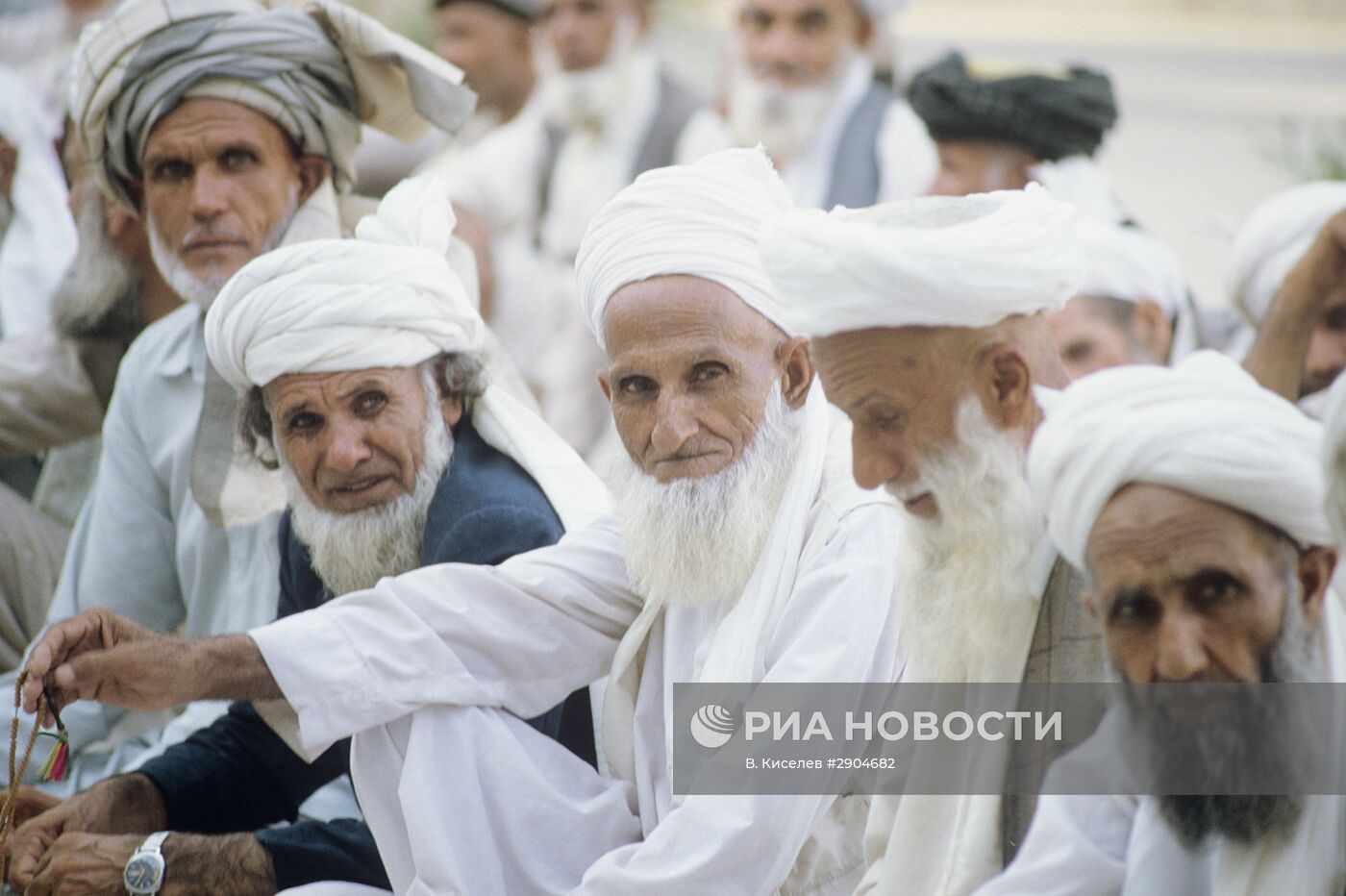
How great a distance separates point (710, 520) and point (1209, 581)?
1.18 metres

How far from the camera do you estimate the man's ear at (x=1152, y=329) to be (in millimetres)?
5773

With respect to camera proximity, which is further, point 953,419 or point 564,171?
point 564,171

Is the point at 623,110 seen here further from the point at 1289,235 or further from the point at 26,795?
the point at 26,795

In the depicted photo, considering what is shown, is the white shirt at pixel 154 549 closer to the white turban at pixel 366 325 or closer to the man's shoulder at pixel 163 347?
the man's shoulder at pixel 163 347

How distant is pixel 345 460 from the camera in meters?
4.17

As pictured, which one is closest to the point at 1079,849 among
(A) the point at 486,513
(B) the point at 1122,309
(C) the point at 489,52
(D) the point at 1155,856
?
(D) the point at 1155,856

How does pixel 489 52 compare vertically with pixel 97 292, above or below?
above

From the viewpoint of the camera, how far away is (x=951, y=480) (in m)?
3.11

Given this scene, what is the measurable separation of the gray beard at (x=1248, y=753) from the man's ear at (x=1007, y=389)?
2.09ft

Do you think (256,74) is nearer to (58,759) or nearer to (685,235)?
(685,235)

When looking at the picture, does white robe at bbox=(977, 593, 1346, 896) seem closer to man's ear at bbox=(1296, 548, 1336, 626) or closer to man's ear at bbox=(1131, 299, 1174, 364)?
man's ear at bbox=(1296, 548, 1336, 626)

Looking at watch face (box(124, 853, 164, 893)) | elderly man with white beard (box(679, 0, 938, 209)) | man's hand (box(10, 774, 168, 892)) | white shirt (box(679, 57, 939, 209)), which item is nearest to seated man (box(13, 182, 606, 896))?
man's hand (box(10, 774, 168, 892))

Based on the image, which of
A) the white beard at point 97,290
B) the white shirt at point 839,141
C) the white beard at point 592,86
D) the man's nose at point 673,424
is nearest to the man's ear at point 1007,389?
the man's nose at point 673,424

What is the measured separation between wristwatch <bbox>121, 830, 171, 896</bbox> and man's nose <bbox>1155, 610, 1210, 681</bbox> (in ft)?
7.24
